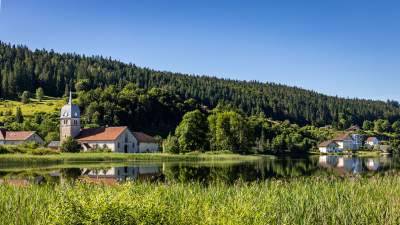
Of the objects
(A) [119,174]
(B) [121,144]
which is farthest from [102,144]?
(A) [119,174]

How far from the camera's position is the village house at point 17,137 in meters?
105

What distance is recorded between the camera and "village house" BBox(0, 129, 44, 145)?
105m

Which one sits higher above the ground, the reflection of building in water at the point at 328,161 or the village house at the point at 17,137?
the village house at the point at 17,137

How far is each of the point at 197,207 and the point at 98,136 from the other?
300 ft

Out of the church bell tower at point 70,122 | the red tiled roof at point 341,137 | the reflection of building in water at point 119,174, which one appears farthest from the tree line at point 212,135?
the red tiled roof at point 341,137

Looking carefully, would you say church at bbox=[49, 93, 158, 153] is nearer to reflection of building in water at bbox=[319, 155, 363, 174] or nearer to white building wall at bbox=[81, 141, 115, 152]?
white building wall at bbox=[81, 141, 115, 152]

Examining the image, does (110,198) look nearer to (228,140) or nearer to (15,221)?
(15,221)

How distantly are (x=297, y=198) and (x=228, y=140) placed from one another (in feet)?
265

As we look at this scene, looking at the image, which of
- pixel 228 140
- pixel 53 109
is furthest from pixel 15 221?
pixel 53 109

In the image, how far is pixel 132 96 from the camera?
5413 inches

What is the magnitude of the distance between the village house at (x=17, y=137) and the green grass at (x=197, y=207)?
94.5 metres

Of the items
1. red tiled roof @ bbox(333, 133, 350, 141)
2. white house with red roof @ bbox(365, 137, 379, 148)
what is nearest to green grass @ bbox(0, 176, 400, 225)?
red tiled roof @ bbox(333, 133, 350, 141)

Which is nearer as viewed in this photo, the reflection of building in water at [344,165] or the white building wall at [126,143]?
the reflection of building in water at [344,165]

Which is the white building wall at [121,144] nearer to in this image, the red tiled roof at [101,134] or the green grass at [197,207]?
the red tiled roof at [101,134]
